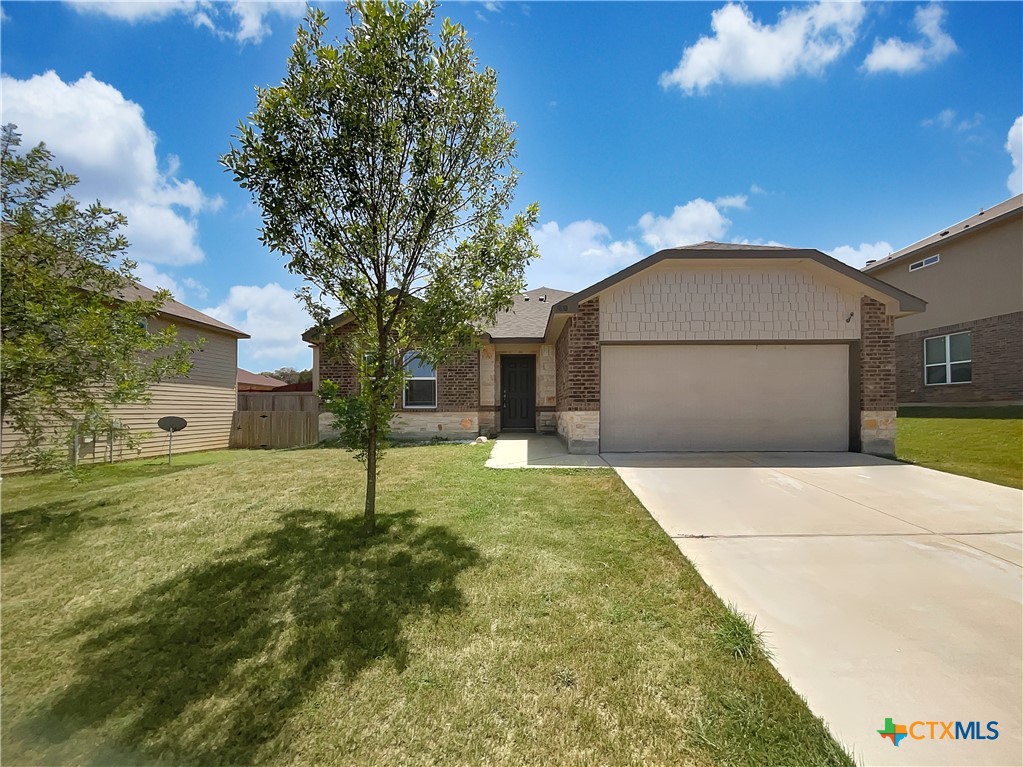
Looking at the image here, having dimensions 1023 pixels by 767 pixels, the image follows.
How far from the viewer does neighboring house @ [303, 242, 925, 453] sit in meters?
8.98

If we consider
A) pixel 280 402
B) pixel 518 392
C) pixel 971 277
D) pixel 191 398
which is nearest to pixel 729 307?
pixel 518 392

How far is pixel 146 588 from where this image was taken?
3.49 m

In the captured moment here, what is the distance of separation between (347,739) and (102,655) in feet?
6.25

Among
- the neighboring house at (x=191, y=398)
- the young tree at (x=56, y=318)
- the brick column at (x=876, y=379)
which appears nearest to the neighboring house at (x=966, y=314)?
the brick column at (x=876, y=379)

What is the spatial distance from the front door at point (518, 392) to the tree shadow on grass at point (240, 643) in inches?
377

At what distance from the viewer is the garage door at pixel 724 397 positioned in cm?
937

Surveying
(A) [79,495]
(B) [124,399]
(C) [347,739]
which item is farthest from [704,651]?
(A) [79,495]

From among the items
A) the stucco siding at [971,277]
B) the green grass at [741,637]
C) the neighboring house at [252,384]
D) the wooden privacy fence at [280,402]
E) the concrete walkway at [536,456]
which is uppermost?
the stucco siding at [971,277]

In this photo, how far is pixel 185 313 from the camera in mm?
13711

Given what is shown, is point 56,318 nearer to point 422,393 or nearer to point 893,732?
point 893,732

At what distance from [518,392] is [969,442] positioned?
1086cm

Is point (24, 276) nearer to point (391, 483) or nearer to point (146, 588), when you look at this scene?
point (146, 588)

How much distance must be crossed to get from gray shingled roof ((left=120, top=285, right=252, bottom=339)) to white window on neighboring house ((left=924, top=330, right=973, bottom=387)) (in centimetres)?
2489

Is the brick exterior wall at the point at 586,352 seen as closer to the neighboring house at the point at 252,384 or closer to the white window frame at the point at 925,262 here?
the white window frame at the point at 925,262
